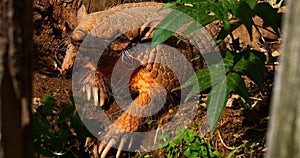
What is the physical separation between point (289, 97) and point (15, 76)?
0.45m

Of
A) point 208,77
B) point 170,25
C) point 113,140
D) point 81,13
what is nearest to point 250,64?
point 208,77

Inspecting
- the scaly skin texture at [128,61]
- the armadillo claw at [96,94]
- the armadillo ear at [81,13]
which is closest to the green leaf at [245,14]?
the scaly skin texture at [128,61]

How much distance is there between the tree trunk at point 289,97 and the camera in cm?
80

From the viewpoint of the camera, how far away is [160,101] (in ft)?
10.1

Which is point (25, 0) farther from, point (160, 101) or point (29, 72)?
point (160, 101)

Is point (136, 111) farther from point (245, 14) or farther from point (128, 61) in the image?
point (245, 14)

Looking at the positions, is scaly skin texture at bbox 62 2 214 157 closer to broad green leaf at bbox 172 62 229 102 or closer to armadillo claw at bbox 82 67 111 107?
armadillo claw at bbox 82 67 111 107

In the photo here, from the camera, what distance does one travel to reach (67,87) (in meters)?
3.28

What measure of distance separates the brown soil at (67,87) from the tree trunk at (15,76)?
4.70 ft

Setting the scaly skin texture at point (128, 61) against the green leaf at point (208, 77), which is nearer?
the green leaf at point (208, 77)

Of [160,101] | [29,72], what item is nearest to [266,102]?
[160,101]

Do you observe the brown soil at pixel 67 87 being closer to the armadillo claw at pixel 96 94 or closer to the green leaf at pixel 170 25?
the armadillo claw at pixel 96 94

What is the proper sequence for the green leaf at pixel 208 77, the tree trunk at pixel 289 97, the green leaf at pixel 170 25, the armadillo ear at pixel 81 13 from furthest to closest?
the armadillo ear at pixel 81 13 < the green leaf at pixel 208 77 < the green leaf at pixel 170 25 < the tree trunk at pixel 289 97

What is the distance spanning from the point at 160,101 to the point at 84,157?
1.68 feet
